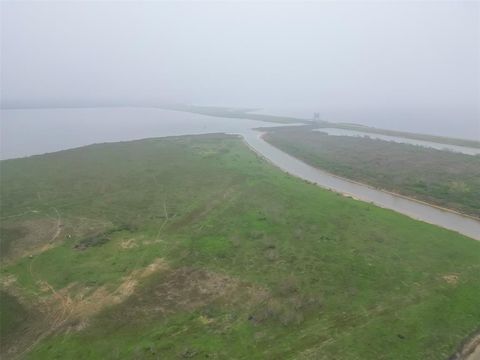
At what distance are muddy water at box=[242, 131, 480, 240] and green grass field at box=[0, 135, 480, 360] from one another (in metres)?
4.24

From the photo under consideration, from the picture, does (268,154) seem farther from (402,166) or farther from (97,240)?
(97,240)

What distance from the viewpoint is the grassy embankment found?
143 ft

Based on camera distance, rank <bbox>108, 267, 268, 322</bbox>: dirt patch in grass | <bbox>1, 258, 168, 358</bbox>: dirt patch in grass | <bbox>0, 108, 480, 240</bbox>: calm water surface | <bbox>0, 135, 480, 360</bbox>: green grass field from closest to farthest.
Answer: <bbox>0, 135, 480, 360</bbox>: green grass field
<bbox>1, 258, 168, 358</bbox>: dirt patch in grass
<bbox>108, 267, 268, 322</bbox>: dirt patch in grass
<bbox>0, 108, 480, 240</bbox>: calm water surface

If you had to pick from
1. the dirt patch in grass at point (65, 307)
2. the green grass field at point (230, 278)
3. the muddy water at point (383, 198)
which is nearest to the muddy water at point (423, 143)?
the muddy water at point (383, 198)

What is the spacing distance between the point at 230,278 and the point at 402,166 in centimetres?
4441

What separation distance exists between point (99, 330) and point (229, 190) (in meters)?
27.3

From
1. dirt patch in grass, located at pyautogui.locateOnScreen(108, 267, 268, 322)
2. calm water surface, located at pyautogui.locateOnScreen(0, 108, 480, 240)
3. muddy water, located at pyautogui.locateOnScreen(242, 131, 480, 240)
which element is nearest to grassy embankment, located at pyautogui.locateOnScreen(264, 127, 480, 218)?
muddy water, located at pyautogui.locateOnScreen(242, 131, 480, 240)

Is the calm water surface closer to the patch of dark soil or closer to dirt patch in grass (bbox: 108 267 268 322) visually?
dirt patch in grass (bbox: 108 267 268 322)

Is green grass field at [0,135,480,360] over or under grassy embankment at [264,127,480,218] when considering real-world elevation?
under

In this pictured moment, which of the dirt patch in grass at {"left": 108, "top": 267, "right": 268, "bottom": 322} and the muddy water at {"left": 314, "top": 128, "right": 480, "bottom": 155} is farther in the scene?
the muddy water at {"left": 314, "top": 128, "right": 480, "bottom": 155}

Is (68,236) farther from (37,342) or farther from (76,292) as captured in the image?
(37,342)

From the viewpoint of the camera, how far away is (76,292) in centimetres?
2406

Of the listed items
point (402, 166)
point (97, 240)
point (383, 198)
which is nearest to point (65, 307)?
point (97, 240)

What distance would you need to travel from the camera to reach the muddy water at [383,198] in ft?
118
